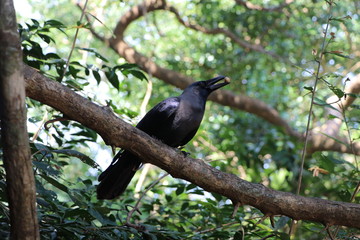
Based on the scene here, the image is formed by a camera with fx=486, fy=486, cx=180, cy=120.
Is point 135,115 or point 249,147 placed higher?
point 249,147

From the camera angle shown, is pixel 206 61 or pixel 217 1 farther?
pixel 206 61

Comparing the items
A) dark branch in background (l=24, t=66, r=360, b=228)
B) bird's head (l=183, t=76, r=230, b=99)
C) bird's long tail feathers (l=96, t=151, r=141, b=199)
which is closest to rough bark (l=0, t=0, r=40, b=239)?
dark branch in background (l=24, t=66, r=360, b=228)

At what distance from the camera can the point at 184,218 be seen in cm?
381

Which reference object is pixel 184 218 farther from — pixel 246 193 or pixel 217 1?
pixel 217 1

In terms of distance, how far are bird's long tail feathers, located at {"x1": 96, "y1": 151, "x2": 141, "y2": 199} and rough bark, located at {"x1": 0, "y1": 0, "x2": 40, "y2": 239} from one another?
56.3 inches

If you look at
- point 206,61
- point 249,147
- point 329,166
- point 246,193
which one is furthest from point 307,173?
point 206,61

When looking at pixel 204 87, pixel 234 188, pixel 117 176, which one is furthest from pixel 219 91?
pixel 234 188

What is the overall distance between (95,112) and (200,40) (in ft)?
27.4

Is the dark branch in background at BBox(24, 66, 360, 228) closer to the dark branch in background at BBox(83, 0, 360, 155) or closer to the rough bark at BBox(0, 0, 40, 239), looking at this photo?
the rough bark at BBox(0, 0, 40, 239)

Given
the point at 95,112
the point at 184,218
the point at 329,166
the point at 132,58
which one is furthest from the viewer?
the point at 132,58

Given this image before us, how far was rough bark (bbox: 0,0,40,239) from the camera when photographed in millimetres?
1778

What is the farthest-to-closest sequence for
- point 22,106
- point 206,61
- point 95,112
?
point 206,61 → point 95,112 → point 22,106

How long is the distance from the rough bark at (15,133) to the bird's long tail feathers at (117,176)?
A: 56.3 inches

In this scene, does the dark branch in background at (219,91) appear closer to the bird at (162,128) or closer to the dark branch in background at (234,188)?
the bird at (162,128)
